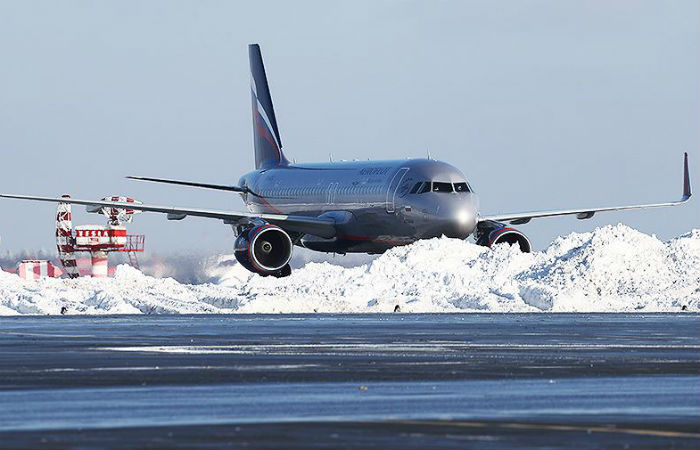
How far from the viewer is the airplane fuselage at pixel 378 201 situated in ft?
166

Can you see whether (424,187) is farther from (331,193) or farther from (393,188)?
(331,193)

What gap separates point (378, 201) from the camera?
→ 52656mm

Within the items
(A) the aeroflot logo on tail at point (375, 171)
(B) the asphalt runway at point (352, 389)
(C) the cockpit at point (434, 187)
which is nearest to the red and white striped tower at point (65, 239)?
(A) the aeroflot logo on tail at point (375, 171)

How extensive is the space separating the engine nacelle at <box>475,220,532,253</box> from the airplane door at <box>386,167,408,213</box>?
3.49 metres

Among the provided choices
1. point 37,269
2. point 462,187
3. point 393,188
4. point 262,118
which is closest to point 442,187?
point 462,187

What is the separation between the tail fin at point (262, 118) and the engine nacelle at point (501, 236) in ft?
47.1

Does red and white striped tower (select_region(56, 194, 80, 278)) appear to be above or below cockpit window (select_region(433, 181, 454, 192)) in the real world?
below

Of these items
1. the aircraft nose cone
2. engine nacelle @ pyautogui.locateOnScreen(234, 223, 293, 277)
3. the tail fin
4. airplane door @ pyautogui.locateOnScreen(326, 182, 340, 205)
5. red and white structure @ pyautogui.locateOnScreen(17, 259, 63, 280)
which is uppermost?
the tail fin

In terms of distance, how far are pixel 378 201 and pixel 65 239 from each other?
88.6 feet

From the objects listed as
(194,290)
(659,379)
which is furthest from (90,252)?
(659,379)

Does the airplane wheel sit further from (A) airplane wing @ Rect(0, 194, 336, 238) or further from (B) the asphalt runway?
(B) the asphalt runway

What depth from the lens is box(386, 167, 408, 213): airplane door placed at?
170 ft

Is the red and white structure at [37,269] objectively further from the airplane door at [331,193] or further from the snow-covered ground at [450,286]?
→ the snow-covered ground at [450,286]

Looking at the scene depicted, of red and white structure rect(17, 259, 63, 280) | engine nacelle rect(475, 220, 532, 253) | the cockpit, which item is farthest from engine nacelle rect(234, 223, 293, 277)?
red and white structure rect(17, 259, 63, 280)
